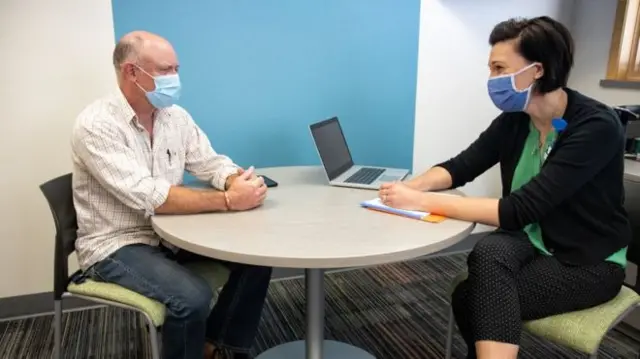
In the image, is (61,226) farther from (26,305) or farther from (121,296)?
(26,305)

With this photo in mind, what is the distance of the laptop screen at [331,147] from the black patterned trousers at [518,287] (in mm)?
732

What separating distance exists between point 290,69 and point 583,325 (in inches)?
66.6

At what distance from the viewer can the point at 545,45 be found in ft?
4.91

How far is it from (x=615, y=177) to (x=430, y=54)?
4.88 feet

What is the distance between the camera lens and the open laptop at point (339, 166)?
1988 mm

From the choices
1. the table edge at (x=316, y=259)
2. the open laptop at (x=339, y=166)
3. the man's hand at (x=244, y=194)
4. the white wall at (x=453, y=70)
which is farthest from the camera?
the white wall at (x=453, y=70)

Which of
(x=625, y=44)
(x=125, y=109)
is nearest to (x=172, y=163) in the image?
(x=125, y=109)

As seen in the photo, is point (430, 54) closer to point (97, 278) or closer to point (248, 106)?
point (248, 106)

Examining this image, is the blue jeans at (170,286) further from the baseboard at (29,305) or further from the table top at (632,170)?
the table top at (632,170)

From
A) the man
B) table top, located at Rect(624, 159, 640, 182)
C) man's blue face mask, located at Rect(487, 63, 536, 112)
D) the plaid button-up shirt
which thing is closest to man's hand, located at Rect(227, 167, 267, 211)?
the man

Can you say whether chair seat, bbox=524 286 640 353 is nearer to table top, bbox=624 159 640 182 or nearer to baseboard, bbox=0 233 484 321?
table top, bbox=624 159 640 182

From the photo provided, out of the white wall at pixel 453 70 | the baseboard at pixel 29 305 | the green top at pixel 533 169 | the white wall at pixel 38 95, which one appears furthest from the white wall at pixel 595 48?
the baseboard at pixel 29 305

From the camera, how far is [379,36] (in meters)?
2.65

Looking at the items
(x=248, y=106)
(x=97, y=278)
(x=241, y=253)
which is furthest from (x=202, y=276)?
(x=248, y=106)
